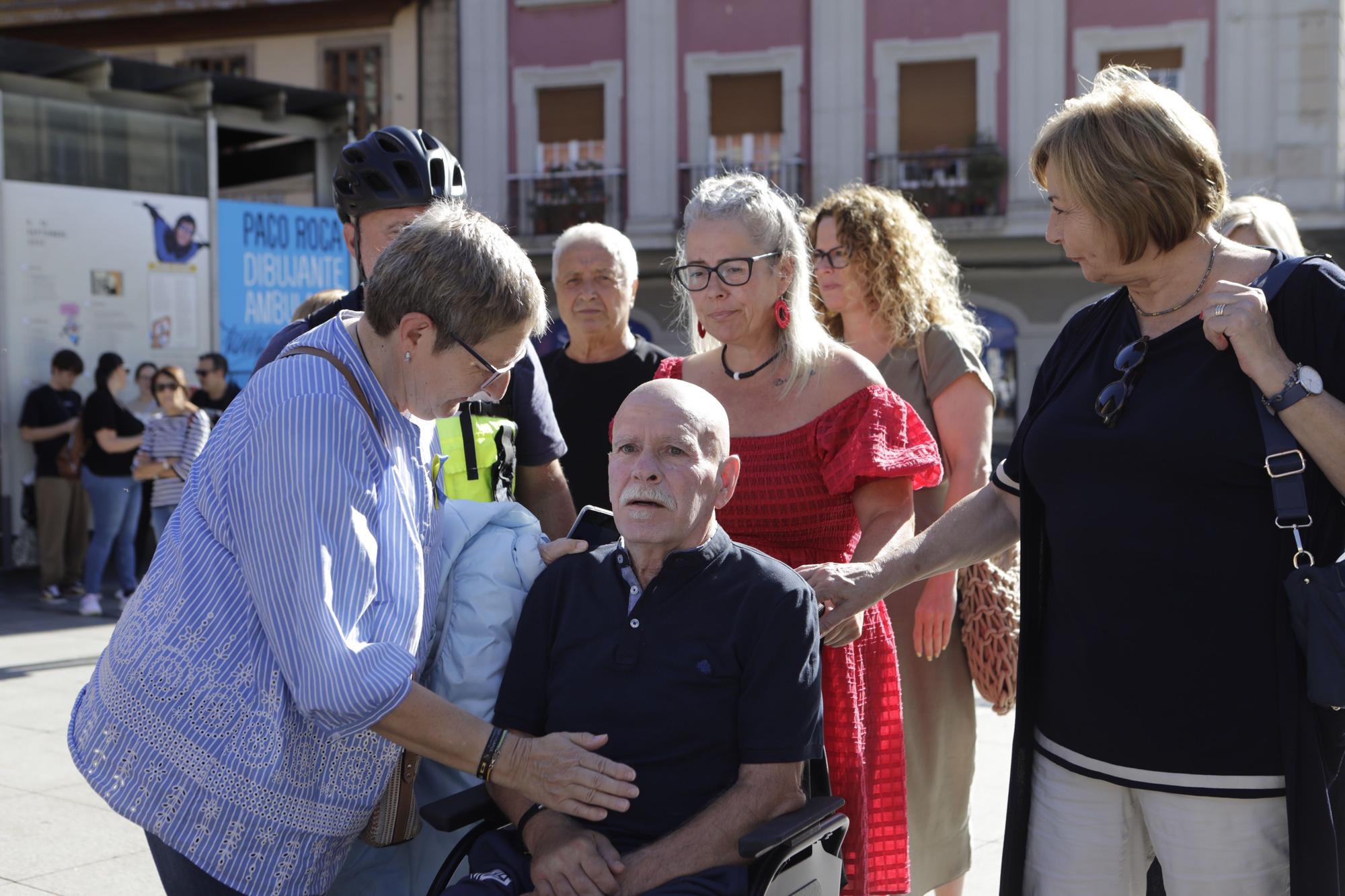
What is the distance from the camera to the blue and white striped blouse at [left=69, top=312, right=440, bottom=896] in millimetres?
2037

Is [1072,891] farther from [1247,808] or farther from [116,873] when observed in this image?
[116,873]

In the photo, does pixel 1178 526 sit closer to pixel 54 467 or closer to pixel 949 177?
pixel 54 467

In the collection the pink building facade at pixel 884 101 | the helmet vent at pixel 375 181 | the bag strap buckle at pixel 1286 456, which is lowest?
the bag strap buckle at pixel 1286 456

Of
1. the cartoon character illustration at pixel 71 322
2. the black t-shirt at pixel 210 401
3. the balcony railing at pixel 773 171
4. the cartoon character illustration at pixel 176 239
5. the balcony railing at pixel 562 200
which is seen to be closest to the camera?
the black t-shirt at pixel 210 401

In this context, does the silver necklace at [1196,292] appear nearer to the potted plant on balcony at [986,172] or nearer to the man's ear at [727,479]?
the man's ear at [727,479]

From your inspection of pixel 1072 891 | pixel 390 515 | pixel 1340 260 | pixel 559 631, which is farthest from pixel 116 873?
pixel 1340 260

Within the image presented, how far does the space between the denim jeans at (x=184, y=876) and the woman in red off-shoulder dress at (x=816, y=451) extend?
4.27 feet

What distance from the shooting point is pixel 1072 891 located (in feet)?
8.07

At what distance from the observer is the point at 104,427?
10.5 metres

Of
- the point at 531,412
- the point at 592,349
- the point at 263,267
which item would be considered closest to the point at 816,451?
the point at 531,412

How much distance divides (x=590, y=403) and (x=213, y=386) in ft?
23.8

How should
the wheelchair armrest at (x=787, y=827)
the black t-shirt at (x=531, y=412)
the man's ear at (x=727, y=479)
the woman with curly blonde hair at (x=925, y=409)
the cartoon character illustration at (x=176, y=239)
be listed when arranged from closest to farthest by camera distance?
the wheelchair armrest at (x=787, y=827) → the man's ear at (x=727, y=479) → the black t-shirt at (x=531, y=412) → the woman with curly blonde hair at (x=925, y=409) → the cartoon character illustration at (x=176, y=239)

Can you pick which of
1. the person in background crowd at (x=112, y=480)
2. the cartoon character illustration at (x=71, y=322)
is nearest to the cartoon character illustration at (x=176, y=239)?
the cartoon character illustration at (x=71, y=322)

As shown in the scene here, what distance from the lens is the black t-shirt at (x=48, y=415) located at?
10680mm
